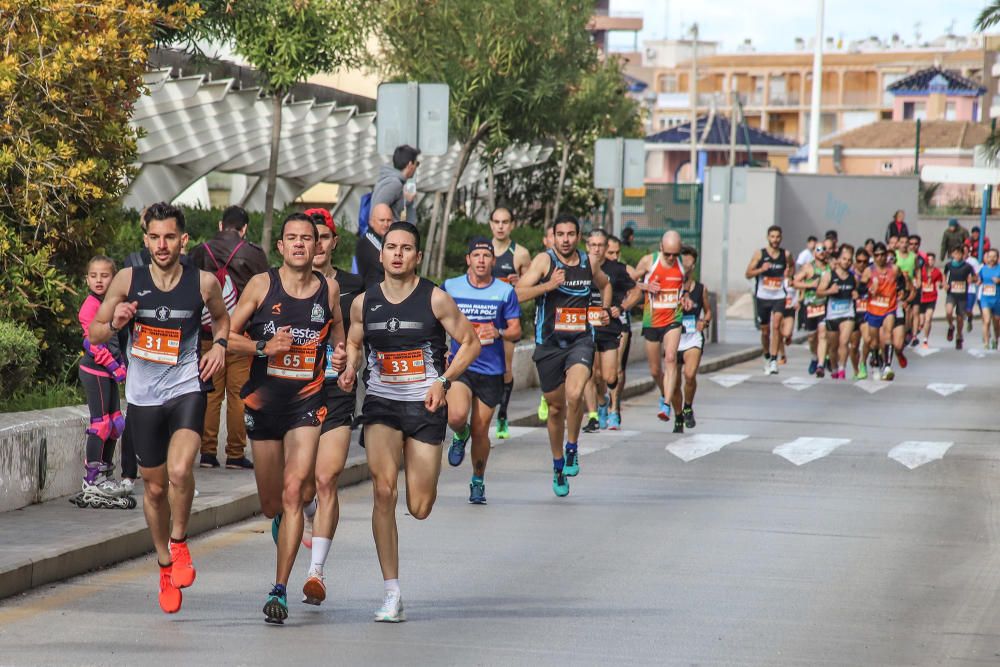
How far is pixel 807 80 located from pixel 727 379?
414 feet

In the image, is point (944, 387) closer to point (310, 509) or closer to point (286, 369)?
point (310, 509)

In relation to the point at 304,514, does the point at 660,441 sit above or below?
below

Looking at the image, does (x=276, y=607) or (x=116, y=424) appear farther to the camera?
(x=116, y=424)

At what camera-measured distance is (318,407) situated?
311 inches

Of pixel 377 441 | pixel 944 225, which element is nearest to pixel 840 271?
pixel 377 441

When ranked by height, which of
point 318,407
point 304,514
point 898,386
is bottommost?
point 898,386

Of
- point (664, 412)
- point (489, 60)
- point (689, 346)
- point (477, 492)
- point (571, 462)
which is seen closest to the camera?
point (477, 492)

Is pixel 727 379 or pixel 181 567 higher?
pixel 181 567

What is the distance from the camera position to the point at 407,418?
796 centimetres

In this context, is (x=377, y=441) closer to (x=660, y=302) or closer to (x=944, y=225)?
(x=660, y=302)

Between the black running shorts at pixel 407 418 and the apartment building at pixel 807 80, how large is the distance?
133449 millimetres

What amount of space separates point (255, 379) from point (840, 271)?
16.5 metres

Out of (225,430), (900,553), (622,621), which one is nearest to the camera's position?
(622,621)

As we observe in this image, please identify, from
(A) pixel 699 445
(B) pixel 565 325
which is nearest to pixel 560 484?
(B) pixel 565 325
